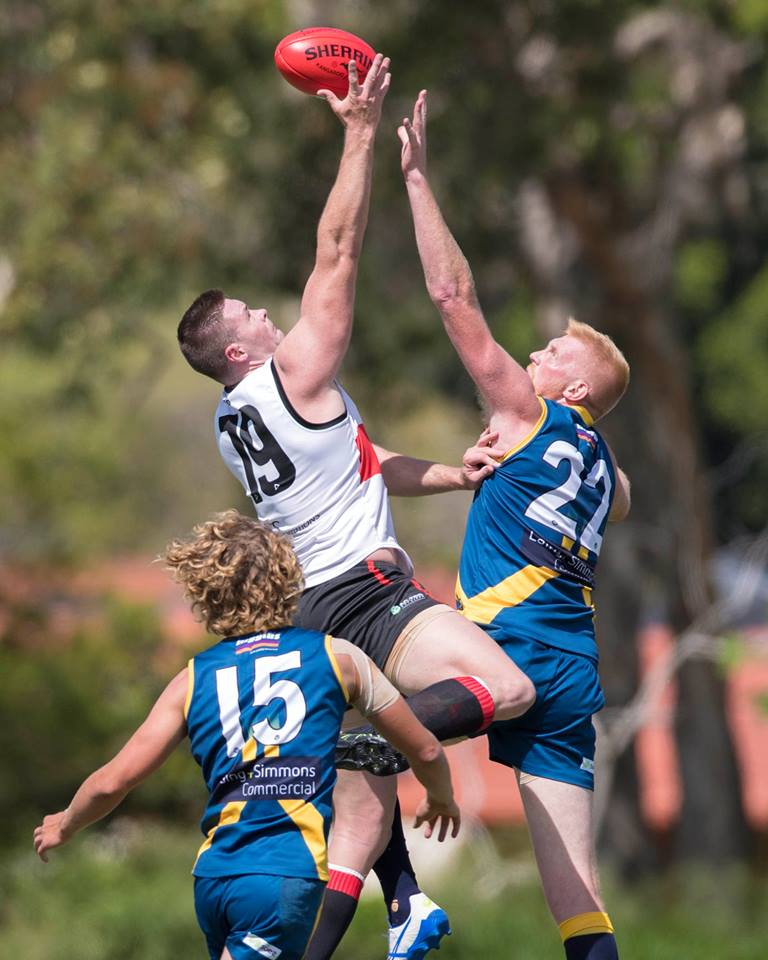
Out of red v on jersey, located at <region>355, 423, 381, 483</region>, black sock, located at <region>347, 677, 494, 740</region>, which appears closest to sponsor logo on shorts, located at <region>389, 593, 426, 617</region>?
black sock, located at <region>347, 677, 494, 740</region>

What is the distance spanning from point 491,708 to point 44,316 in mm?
10956

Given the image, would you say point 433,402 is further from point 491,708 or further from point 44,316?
point 491,708

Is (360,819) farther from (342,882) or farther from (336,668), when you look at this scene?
(336,668)

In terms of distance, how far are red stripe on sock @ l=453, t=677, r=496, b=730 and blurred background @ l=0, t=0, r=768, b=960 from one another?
23.4 ft

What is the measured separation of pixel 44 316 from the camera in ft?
48.3

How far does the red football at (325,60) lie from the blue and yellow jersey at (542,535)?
1.33m

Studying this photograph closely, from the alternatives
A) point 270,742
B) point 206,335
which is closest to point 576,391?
point 206,335

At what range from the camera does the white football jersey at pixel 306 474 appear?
4.97 metres

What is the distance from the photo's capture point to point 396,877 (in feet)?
17.0

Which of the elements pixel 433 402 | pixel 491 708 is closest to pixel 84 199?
pixel 433 402

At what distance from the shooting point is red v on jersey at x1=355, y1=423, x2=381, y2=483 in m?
5.12

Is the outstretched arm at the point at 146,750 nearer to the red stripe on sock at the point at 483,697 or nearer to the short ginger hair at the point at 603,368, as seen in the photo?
the red stripe on sock at the point at 483,697

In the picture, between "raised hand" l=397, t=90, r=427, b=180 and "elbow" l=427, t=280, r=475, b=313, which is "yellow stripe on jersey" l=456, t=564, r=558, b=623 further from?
"raised hand" l=397, t=90, r=427, b=180

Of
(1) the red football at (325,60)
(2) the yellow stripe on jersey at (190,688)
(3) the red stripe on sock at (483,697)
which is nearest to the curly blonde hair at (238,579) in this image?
(2) the yellow stripe on jersey at (190,688)
